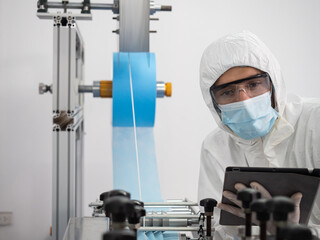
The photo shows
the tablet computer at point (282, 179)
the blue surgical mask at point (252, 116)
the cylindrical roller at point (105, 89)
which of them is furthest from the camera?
the cylindrical roller at point (105, 89)

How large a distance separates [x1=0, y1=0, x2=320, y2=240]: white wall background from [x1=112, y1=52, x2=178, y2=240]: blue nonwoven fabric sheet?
126 cm

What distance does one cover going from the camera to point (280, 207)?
0.56 meters

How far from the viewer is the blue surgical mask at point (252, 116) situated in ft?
4.40

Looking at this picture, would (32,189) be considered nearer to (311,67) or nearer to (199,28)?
(199,28)

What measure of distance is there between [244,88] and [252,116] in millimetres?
96

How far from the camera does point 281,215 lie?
0.58 metres

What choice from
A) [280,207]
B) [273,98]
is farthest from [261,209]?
[273,98]

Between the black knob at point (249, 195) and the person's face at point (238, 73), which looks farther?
the person's face at point (238, 73)

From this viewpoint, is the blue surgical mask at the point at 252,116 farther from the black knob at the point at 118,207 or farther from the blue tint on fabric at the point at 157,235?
the black knob at the point at 118,207

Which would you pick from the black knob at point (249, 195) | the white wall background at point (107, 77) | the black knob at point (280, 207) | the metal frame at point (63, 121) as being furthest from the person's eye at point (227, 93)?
the white wall background at point (107, 77)

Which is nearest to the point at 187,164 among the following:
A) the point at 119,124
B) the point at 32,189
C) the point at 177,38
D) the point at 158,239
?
the point at 177,38

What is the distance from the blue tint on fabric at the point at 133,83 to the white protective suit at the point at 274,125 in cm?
22

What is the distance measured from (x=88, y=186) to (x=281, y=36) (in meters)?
1.76

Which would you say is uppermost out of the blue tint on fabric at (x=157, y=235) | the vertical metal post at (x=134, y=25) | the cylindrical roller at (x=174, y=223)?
the vertical metal post at (x=134, y=25)
